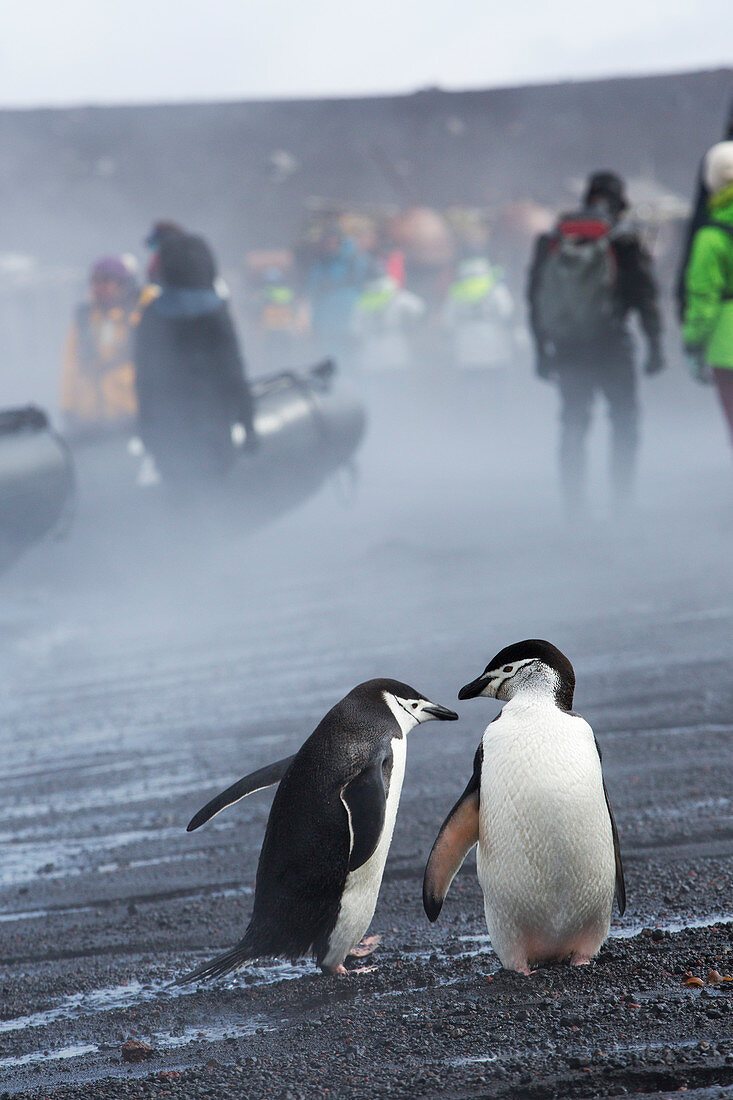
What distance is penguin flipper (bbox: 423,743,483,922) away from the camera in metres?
1.96

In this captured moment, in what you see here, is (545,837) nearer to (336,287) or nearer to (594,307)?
(594,307)

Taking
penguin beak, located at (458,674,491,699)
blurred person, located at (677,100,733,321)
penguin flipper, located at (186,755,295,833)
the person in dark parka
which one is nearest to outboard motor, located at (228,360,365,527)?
the person in dark parka

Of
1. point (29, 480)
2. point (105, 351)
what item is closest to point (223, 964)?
point (29, 480)

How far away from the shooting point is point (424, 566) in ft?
19.9

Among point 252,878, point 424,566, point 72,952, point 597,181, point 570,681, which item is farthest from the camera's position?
point 424,566

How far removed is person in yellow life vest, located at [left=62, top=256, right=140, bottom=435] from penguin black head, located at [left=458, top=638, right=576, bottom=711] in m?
5.61

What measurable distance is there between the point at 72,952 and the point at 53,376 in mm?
10746

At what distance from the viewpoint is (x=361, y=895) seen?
207 cm

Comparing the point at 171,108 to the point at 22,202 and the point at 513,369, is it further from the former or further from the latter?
the point at 513,369

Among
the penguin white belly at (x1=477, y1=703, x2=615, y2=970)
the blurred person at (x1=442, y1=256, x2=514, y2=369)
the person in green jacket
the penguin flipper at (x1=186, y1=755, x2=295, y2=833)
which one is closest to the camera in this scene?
the penguin white belly at (x1=477, y1=703, x2=615, y2=970)

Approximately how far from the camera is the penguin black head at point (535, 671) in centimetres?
197

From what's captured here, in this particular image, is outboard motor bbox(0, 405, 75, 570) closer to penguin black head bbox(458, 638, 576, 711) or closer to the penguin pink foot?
the penguin pink foot

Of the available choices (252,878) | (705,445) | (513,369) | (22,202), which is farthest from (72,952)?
(22,202)

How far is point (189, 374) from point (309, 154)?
7.76 metres
